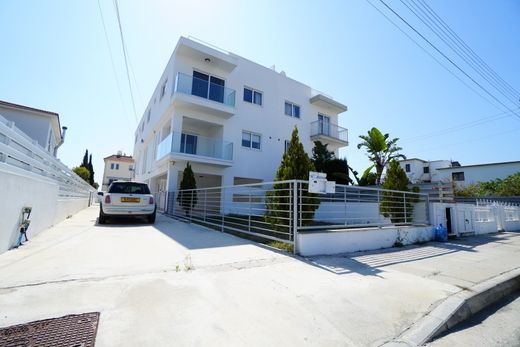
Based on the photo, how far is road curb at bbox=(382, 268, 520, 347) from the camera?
251cm

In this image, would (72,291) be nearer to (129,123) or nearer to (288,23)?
(288,23)

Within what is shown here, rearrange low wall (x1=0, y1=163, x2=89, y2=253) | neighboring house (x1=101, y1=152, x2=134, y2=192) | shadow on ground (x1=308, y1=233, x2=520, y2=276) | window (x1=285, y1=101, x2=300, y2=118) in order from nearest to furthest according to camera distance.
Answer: low wall (x1=0, y1=163, x2=89, y2=253) < shadow on ground (x1=308, y1=233, x2=520, y2=276) < window (x1=285, y1=101, x2=300, y2=118) < neighboring house (x1=101, y1=152, x2=134, y2=192)

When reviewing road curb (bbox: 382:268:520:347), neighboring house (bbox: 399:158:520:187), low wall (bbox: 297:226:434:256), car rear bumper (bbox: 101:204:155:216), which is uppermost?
neighboring house (bbox: 399:158:520:187)

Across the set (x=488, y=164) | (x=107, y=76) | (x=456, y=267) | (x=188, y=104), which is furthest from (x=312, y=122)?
(x=488, y=164)

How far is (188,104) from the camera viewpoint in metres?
14.9

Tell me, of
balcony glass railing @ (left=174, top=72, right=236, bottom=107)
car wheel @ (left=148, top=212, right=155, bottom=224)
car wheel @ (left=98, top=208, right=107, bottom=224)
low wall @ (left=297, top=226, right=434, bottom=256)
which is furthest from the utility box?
balcony glass railing @ (left=174, top=72, right=236, bottom=107)

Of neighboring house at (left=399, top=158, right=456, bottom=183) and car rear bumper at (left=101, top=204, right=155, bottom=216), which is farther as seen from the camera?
neighboring house at (left=399, top=158, right=456, bottom=183)

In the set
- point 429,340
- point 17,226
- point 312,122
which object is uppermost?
point 312,122

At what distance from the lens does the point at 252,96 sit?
18.4 metres

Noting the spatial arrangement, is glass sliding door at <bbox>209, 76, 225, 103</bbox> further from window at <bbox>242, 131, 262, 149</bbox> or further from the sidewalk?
the sidewalk

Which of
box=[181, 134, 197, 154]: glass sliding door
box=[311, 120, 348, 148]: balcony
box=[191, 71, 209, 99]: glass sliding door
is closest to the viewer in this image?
box=[191, 71, 209, 99]: glass sliding door

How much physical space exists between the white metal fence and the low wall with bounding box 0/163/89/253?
4.54m

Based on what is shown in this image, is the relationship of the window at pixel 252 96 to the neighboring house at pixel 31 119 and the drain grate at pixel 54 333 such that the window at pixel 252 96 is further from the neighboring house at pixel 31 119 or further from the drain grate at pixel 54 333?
the drain grate at pixel 54 333

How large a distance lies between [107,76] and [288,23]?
9.22 meters
